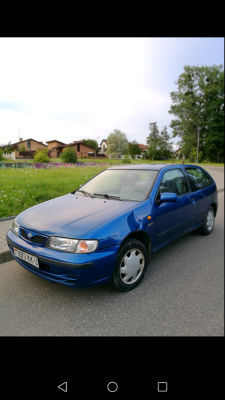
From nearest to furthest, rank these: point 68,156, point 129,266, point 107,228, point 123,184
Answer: point 107,228 < point 129,266 < point 123,184 < point 68,156

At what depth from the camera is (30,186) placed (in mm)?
6520

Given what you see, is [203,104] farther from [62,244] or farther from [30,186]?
[62,244]

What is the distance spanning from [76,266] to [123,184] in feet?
5.65

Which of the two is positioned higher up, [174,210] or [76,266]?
[174,210]

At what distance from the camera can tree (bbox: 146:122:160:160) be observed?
103 feet

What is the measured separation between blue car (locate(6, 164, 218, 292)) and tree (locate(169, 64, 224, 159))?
150 ft

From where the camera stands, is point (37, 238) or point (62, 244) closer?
point (62, 244)

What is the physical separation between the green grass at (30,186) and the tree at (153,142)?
21.0 meters

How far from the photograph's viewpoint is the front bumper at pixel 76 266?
2146 mm

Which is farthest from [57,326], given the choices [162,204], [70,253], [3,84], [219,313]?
[3,84]

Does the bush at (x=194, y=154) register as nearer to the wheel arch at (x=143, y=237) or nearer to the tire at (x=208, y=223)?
the tire at (x=208, y=223)
